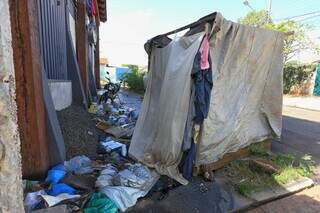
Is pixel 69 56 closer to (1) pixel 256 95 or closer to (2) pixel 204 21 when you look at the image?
(2) pixel 204 21

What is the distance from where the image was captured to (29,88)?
2430mm

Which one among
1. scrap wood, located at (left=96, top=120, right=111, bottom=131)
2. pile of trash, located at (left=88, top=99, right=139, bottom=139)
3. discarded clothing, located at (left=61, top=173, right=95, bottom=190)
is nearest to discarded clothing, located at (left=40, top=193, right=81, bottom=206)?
discarded clothing, located at (left=61, top=173, right=95, bottom=190)

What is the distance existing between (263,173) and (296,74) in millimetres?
14095

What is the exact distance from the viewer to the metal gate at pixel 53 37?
4.18m

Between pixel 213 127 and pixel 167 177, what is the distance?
0.88 meters

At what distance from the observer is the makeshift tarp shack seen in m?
2.86

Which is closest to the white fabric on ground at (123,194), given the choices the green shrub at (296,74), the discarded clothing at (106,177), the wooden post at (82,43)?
the discarded clothing at (106,177)

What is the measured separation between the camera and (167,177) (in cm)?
297

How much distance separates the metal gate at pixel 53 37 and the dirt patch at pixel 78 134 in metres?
0.97

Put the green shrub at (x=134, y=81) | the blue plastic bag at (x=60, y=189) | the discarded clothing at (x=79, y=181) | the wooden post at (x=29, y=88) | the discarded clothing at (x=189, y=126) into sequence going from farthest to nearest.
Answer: the green shrub at (x=134, y=81)
the discarded clothing at (x=189, y=126)
the discarded clothing at (x=79, y=181)
the blue plastic bag at (x=60, y=189)
the wooden post at (x=29, y=88)

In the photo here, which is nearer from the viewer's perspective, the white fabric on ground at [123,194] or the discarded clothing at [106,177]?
the white fabric on ground at [123,194]

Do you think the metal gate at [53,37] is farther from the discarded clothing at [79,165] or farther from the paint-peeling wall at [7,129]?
the paint-peeling wall at [7,129]

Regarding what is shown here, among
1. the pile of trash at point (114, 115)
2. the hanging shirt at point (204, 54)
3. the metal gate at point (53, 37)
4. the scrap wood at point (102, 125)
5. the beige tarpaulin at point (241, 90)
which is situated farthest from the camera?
the pile of trash at point (114, 115)

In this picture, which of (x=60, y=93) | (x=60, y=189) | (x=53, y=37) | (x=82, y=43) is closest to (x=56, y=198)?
(x=60, y=189)
